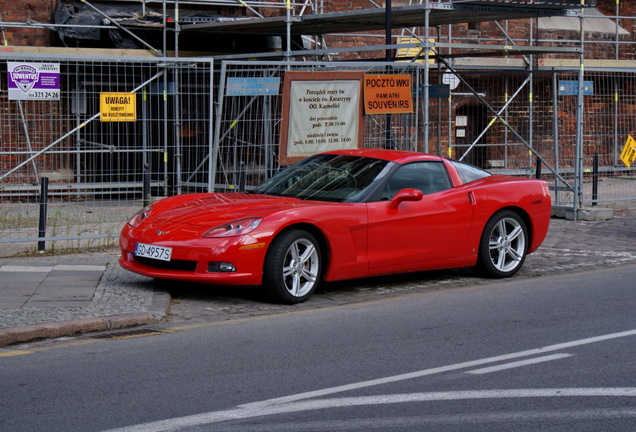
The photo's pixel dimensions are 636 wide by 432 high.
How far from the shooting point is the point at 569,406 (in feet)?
19.3

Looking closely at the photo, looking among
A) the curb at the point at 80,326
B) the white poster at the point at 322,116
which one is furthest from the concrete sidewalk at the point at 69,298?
the white poster at the point at 322,116

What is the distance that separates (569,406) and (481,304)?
3.54m

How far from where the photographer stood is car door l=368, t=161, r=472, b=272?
32.0ft

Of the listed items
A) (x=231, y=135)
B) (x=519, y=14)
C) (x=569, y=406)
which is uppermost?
(x=519, y=14)

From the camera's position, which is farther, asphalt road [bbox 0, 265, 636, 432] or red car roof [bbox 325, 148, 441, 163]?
red car roof [bbox 325, 148, 441, 163]

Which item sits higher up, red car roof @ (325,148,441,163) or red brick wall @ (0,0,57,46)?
red brick wall @ (0,0,57,46)

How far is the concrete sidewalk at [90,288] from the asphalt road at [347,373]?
0.76ft

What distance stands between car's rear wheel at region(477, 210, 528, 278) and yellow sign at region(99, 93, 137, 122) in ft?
17.6

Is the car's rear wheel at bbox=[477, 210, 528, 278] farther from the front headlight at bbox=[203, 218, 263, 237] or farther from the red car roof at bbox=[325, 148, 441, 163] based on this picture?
the front headlight at bbox=[203, 218, 263, 237]

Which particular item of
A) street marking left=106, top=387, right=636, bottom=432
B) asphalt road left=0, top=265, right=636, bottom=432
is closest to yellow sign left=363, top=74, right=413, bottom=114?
asphalt road left=0, top=265, right=636, bottom=432

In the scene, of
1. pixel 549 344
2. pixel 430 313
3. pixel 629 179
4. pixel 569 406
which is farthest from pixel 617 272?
pixel 629 179

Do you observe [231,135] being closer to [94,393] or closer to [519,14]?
[519,14]

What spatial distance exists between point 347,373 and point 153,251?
10.0 feet

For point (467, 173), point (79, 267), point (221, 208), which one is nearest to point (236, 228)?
point (221, 208)
